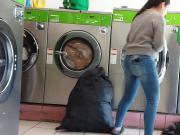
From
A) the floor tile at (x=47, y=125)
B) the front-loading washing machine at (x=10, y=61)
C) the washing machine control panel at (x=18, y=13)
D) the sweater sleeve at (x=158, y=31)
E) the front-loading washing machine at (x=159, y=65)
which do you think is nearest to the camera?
the front-loading washing machine at (x=10, y=61)

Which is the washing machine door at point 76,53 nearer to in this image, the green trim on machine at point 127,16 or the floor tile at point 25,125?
the green trim on machine at point 127,16

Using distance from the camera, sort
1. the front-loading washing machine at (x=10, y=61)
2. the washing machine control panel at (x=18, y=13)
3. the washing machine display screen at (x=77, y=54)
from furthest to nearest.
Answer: the washing machine display screen at (x=77, y=54)
the washing machine control panel at (x=18, y=13)
the front-loading washing machine at (x=10, y=61)

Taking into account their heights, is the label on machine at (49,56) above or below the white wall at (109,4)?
below

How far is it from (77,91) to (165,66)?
0.81 meters

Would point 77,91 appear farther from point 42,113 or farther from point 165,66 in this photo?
point 165,66

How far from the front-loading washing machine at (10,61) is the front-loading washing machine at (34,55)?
3.38ft

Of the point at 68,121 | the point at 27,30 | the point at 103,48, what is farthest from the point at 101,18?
the point at 68,121

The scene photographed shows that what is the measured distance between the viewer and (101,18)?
3.06m

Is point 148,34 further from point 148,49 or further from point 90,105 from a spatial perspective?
point 90,105

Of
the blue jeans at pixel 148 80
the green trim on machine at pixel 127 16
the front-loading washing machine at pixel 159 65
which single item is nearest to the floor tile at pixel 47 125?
the front-loading washing machine at pixel 159 65

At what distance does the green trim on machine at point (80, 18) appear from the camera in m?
3.05

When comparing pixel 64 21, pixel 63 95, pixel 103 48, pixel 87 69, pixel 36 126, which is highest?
pixel 64 21

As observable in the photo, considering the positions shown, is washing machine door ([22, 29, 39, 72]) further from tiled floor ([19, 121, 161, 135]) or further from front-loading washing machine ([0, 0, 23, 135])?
front-loading washing machine ([0, 0, 23, 135])

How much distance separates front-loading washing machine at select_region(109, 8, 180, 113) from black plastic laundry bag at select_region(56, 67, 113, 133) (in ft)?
0.49
